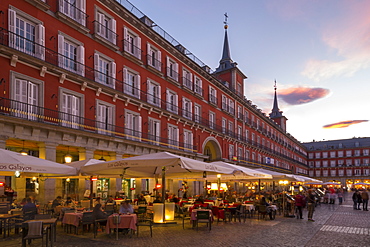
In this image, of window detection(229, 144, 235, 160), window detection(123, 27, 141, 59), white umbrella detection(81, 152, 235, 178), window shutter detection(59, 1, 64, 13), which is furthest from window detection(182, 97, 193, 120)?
white umbrella detection(81, 152, 235, 178)

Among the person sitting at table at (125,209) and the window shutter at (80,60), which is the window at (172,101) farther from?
the person sitting at table at (125,209)

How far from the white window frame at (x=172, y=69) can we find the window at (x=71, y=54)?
10920mm

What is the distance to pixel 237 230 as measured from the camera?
42.9 feet

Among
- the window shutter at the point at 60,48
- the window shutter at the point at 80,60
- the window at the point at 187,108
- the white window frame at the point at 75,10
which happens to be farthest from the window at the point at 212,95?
the window shutter at the point at 60,48

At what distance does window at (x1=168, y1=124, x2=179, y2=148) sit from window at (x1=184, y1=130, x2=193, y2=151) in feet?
5.88

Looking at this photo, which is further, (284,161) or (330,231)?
(284,161)

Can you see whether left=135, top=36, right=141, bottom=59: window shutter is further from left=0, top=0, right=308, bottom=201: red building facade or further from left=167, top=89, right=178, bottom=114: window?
left=167, top=89, right=178, bottom=114: window

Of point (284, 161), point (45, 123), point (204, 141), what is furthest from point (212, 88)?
point (284, 161)

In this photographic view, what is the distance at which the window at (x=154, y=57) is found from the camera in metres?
27.9

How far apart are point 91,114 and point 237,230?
12.6m

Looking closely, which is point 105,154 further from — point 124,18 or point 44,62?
point 124,18

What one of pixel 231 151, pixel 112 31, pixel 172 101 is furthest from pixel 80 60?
pixel 231 151

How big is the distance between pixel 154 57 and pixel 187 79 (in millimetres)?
6312

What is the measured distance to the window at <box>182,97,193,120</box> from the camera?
109 ft
